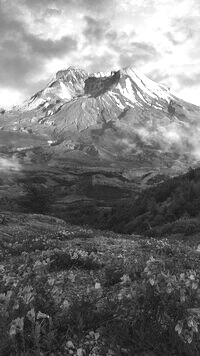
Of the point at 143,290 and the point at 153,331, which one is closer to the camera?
the point at 153,331

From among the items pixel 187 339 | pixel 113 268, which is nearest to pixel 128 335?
pixel 187 339

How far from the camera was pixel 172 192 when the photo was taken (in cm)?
Result: 6750

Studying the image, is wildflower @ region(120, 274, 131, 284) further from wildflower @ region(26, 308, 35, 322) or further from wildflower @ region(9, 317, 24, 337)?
wildflower @ region(9, 317, 24, 337)

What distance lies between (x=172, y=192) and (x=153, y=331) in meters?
61.4

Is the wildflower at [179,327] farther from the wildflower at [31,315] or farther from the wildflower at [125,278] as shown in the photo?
the wildflower at [125,278]

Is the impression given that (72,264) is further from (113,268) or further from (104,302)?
(104,302)

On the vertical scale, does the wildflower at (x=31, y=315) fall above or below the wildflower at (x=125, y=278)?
above

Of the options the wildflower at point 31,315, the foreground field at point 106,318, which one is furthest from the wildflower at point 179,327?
the wildflower at point 31,315

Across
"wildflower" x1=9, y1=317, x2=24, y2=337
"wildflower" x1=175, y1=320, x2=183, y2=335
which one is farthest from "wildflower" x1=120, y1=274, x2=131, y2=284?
"wildflower" x1=9, y1=317, x2=24, y2=337

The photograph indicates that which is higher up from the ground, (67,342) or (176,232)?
(67,342)

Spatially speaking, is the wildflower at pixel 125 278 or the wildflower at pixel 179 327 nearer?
the wildflower at pixel 179 327

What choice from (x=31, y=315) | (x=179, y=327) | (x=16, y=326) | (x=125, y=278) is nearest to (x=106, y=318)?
(x=31, y=315)

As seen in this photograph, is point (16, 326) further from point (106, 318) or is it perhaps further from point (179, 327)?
point (179, 327)

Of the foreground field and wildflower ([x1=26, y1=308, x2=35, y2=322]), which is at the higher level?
wildflower ([x1=26, y1=308, x2=35, y2=322])
